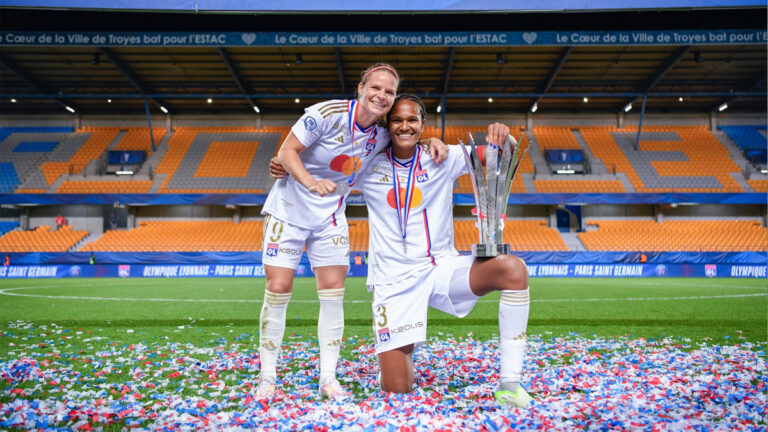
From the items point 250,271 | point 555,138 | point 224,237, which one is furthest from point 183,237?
point 555,138

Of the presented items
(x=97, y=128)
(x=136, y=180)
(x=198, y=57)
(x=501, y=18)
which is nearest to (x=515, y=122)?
(x=501, y=18)


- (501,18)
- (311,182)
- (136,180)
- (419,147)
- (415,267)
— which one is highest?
(501,18)

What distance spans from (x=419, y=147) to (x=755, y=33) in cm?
2594

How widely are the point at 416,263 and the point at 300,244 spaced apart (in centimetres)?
89

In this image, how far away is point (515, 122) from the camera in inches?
1320

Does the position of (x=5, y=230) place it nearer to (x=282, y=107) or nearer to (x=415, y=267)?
(x=282, y=107)

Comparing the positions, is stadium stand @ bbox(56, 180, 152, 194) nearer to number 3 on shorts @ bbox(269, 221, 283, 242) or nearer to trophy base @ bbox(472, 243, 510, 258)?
number 3 on shorts @ bbox(269, 221, 283, 242)

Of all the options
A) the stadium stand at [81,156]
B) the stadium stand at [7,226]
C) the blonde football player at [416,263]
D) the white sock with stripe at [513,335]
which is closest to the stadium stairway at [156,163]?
the stadium stand at [81,156]

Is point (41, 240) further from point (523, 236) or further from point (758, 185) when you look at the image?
point (758, 185)

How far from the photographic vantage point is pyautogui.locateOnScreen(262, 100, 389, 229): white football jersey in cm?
338

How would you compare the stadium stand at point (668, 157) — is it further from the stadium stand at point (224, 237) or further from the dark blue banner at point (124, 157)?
the dark blue banner at point (124, 157)

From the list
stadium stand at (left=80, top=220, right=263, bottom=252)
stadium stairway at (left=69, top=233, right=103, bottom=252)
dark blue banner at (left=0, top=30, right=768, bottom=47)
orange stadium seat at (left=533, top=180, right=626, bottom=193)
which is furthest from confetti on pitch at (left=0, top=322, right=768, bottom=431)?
orange stadium seat at (left=533, top=180, right=626, bottom=193)

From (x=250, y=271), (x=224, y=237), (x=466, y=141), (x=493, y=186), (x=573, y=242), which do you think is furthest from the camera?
(x=466, y=141)

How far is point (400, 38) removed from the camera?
72.8 ft
